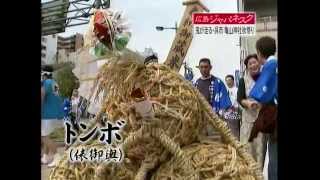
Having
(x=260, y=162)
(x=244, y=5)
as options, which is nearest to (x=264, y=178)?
(x=260, y=162)

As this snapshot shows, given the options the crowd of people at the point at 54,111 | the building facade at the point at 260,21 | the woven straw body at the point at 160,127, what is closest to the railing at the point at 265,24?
the building facade at the point at 260,21

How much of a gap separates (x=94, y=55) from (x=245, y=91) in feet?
2.23

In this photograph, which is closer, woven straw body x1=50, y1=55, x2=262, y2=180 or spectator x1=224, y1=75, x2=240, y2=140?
woven straw body x1=50, y1=55, x2=262, y2=180

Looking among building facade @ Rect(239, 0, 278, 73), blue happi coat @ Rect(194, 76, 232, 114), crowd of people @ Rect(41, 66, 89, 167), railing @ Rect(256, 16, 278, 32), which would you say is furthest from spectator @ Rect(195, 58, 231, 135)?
crowd of people @ Rect(41, 66, 89, 167)

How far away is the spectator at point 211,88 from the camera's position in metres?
2.29

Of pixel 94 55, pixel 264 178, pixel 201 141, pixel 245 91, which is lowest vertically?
pixel 264 178

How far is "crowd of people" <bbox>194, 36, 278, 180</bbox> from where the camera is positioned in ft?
7.52

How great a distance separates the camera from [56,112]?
2.29 metres

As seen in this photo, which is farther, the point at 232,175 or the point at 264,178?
the point at 264,178

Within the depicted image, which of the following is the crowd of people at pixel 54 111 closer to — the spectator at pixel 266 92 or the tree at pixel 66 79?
the tree at pixel 66 79

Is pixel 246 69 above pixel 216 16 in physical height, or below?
below

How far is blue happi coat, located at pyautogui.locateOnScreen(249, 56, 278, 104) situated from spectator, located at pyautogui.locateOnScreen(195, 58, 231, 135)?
14cm

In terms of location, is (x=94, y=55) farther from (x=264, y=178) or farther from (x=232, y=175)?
(x=264, y=178)

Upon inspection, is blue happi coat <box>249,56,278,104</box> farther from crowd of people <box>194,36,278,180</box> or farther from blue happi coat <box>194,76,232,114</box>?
blue happi coat <box>194,76,232,114</box>
